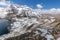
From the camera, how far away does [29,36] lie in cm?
9350

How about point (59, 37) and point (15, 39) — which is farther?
point (15, 39)

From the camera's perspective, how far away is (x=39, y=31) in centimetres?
9638

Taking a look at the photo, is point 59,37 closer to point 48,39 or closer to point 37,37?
point 48,39

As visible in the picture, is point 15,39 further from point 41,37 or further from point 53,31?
point 53,31

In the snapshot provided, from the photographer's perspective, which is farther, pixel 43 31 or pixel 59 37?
pixel 43 31

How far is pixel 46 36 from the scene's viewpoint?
8775 cm

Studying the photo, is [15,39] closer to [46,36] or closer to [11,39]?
[11,39]

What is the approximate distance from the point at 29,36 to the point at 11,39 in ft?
42.9

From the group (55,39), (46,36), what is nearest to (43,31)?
(46,36)

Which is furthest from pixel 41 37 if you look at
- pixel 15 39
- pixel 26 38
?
pixel 15 39

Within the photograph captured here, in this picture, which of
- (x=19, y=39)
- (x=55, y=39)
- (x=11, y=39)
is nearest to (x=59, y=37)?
(x=55, y=39)

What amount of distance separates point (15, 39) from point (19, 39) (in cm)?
331

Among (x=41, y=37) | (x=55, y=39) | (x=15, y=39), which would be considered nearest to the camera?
(x=55, y=39)

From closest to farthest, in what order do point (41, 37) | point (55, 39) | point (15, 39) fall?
point (55, 39)
point (41, 37)
point (15, 39)
